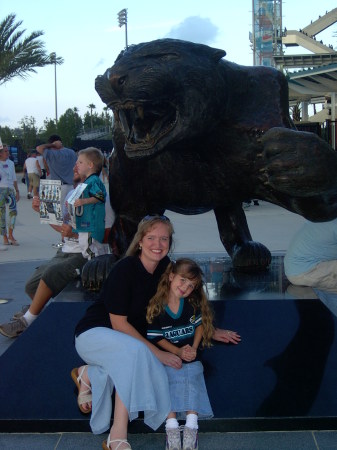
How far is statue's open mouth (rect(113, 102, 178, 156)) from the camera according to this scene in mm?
2727

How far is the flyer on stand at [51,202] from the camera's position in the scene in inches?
155

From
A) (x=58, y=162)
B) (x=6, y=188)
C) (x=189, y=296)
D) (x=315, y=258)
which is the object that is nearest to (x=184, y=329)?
(x=189, y=296)

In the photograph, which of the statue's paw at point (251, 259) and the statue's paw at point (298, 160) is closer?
the statue's paw at point (298, 160)

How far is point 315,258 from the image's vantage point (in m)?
3.55

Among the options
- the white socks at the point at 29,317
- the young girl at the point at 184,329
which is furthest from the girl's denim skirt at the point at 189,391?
the white socks at the point at 29,317

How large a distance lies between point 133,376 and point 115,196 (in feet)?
4.91

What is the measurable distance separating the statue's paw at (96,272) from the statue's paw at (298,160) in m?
1.34

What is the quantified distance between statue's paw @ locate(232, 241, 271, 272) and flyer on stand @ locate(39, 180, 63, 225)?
1.24 meters

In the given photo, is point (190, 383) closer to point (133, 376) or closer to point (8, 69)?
point (133, 376)

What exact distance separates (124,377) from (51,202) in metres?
1.80

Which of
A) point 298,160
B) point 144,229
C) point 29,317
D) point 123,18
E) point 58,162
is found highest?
point 123,18

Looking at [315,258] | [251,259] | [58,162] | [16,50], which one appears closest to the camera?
[315,258]

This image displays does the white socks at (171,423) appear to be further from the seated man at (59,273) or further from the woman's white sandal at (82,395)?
the seated man at (59,273)

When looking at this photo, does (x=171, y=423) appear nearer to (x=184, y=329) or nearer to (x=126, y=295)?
(x=184, y=329)
